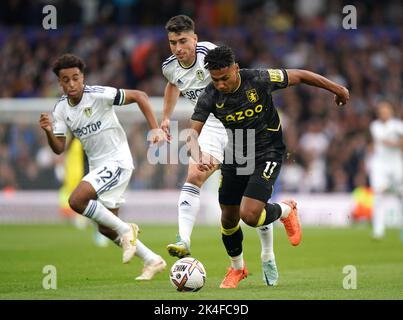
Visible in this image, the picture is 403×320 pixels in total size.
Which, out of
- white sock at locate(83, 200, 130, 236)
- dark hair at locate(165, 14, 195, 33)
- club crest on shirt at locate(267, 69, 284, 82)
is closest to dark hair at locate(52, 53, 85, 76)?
dark hair at locate(165, 14, 195, 33)

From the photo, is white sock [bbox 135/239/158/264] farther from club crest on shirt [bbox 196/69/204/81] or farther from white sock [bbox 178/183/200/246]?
club crest on shirt [bbox 196/69/204/81]

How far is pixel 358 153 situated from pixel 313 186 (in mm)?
→ 1308

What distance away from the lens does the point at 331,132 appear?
23062 millimetres

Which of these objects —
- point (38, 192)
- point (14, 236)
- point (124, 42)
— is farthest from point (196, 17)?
point (14, 236)

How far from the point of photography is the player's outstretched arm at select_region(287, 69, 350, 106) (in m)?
9.30

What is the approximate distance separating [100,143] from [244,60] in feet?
44.3

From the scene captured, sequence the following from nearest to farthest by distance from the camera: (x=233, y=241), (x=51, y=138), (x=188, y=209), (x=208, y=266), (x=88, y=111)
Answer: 1. (x=188, y=209)
2. (x=233, y=241)
3. (x=51, y=138)
4. (x=88, y=111)
5. (x=208, y=266)

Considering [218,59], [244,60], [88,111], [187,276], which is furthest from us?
[244,60]

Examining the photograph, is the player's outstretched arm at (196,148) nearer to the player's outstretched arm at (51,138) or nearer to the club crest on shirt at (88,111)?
the player's outstretched arm at (51,138)

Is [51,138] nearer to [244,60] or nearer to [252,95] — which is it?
[252,95]

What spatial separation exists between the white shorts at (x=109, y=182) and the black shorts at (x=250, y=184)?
1471mm

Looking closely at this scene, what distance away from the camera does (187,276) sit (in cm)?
902

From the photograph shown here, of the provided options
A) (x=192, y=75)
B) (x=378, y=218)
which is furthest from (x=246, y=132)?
(x=378, y=218)

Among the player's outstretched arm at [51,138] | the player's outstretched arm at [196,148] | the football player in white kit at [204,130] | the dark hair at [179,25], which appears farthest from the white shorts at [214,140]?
the player's outstretched arm at [51,138]
